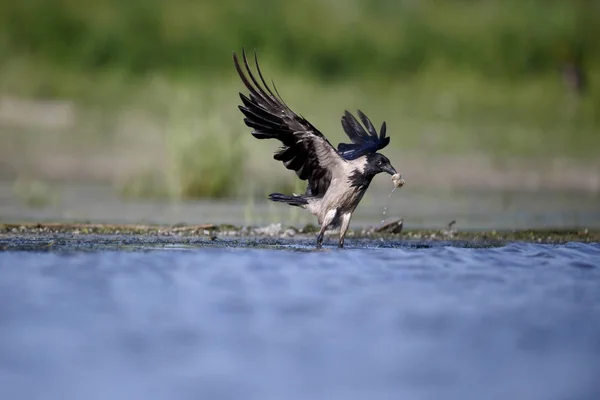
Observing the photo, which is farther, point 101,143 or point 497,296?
point 101,143

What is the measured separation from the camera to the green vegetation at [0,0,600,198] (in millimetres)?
25047

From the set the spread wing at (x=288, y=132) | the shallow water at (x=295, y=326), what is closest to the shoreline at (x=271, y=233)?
the spread wing at (x=288, y=132)

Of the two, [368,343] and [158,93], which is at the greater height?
[158,93]

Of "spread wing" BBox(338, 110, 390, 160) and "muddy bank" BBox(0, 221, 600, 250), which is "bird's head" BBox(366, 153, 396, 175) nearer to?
"spread wing" BBox(338, 110, 390, 160)

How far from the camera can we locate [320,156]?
1347cm

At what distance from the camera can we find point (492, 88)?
27.2 meters

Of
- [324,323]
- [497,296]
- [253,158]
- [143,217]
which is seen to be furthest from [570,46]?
[324,323]

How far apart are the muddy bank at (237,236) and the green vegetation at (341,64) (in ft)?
24.5

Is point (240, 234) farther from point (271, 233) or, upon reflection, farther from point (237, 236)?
point (271, 233)

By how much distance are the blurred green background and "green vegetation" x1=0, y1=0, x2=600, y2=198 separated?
4 cm

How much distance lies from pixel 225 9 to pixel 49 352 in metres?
21.2

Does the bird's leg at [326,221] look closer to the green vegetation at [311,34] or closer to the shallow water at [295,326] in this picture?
the shallow water at [295,326]

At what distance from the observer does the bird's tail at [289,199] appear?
1362 centimetres

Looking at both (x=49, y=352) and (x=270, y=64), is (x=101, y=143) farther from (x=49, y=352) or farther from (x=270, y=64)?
(x=49, y=352)
